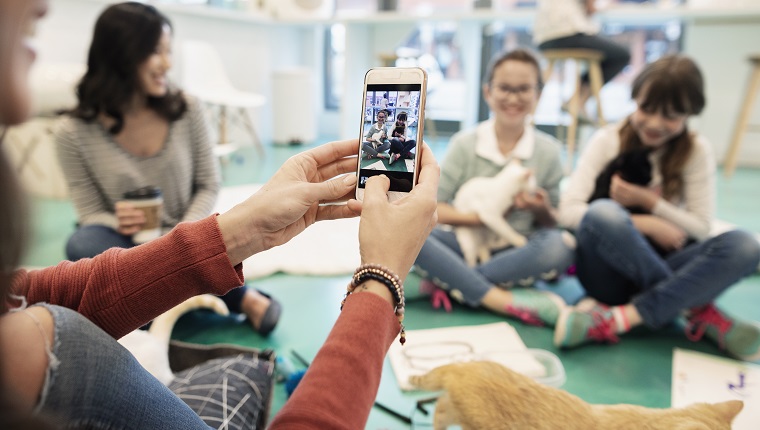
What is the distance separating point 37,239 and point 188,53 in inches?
142

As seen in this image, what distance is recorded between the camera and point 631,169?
149 centimetres

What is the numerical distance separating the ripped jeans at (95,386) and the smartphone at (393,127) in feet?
1.11

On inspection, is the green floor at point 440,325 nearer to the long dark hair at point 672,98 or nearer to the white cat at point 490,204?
the white cat at point 490,204

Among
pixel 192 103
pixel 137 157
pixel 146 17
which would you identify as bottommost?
pixel 137 157

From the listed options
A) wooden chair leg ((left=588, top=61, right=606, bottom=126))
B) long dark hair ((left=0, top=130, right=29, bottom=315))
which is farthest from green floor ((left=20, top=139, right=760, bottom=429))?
wooden chair leg ((left=588, top=61, right=606, bottom=126))

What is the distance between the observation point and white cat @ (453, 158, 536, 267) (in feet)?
5.29

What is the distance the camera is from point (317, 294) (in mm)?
1629

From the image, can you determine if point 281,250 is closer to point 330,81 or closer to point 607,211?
point 607,211

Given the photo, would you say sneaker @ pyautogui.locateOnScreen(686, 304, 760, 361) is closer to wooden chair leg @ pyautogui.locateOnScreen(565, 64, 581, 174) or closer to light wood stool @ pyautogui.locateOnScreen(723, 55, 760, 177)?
wooden chair leg @ pyautogui.locateOnScreen(565, 64, 581, 174)

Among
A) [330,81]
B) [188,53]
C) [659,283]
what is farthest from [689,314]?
[330,81]

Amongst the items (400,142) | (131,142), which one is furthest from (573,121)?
(400,142)

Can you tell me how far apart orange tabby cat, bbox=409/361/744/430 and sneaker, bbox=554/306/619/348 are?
56cm

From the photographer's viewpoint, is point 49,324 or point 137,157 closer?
point 49,324

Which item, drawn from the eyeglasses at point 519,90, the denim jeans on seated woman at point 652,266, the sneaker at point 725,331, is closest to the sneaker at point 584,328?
the denim jeans on seated woman at point 652,266
